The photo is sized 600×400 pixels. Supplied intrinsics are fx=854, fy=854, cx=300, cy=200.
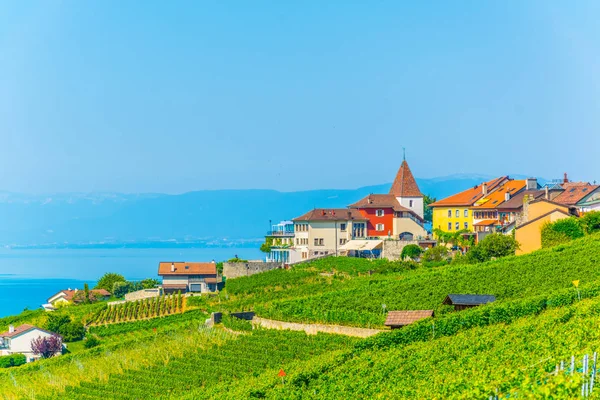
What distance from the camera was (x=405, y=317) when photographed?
32.3 meters

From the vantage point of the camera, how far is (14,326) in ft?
191

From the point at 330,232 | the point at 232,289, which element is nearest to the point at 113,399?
the point at 232,289

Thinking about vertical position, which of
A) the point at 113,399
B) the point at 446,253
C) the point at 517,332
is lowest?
the point at 113,399

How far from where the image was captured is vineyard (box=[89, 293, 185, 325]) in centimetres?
5419

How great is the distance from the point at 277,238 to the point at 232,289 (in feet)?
43.6

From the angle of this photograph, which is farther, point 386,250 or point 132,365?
point 386,250

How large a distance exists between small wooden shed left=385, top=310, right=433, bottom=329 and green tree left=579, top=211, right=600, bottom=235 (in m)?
19.3

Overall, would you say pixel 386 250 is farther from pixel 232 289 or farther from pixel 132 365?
pixel 132 365

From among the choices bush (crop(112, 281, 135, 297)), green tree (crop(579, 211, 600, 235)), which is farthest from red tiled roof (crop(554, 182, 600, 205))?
bush (crop(112, 281, 135, 297))

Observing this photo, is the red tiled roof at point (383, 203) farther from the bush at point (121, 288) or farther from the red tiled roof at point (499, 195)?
the bush at point (121, 288)

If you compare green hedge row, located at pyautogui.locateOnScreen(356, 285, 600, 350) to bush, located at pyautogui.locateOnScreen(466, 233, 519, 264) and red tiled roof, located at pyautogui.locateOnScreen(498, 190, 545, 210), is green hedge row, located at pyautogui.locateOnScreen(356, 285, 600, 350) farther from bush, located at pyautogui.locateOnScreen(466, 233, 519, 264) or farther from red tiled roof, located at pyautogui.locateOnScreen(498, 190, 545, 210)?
red tiled roof, located at pyautogui.locateOnScreen(498, 190, 545, 210)

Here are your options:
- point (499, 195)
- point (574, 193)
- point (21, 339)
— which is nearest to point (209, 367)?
point (21, 339)

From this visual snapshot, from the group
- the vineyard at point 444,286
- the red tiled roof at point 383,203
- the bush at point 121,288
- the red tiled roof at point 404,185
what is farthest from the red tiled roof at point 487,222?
the bush at point 121,288

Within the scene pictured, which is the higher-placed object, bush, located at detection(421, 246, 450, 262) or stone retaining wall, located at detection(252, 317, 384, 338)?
bush, located at detection(421, 246, 450, 262)
